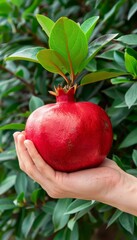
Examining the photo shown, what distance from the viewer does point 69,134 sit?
718 mm

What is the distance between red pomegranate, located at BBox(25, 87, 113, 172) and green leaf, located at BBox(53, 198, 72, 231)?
340mm

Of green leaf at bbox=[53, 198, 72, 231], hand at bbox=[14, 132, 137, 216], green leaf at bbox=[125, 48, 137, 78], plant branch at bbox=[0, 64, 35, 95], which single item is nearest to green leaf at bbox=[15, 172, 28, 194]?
green leaf at bbox=[53, 198, 72, 231]

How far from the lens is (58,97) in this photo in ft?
2.56

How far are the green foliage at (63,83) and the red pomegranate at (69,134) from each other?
8 centimetres

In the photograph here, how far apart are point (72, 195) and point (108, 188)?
0.26 feet

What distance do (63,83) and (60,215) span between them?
1.20 ft

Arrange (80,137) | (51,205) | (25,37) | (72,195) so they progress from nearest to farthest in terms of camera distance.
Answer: (80,137)
(72,195)
(51,205)
(25,37)

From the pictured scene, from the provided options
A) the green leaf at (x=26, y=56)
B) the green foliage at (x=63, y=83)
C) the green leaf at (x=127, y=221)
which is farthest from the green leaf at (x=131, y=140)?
the green leaf at (x=26, y=56)

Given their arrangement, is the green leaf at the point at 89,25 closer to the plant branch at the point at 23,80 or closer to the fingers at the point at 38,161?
the fingers at the point at 38,161

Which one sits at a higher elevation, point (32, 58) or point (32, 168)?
point (32, 58)

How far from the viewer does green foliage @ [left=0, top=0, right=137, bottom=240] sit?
0.89m

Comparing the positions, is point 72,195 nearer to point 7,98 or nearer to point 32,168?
point 32,168

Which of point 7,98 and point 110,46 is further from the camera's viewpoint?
point 7,98

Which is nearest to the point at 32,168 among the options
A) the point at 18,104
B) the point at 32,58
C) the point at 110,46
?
the point at 32,58
